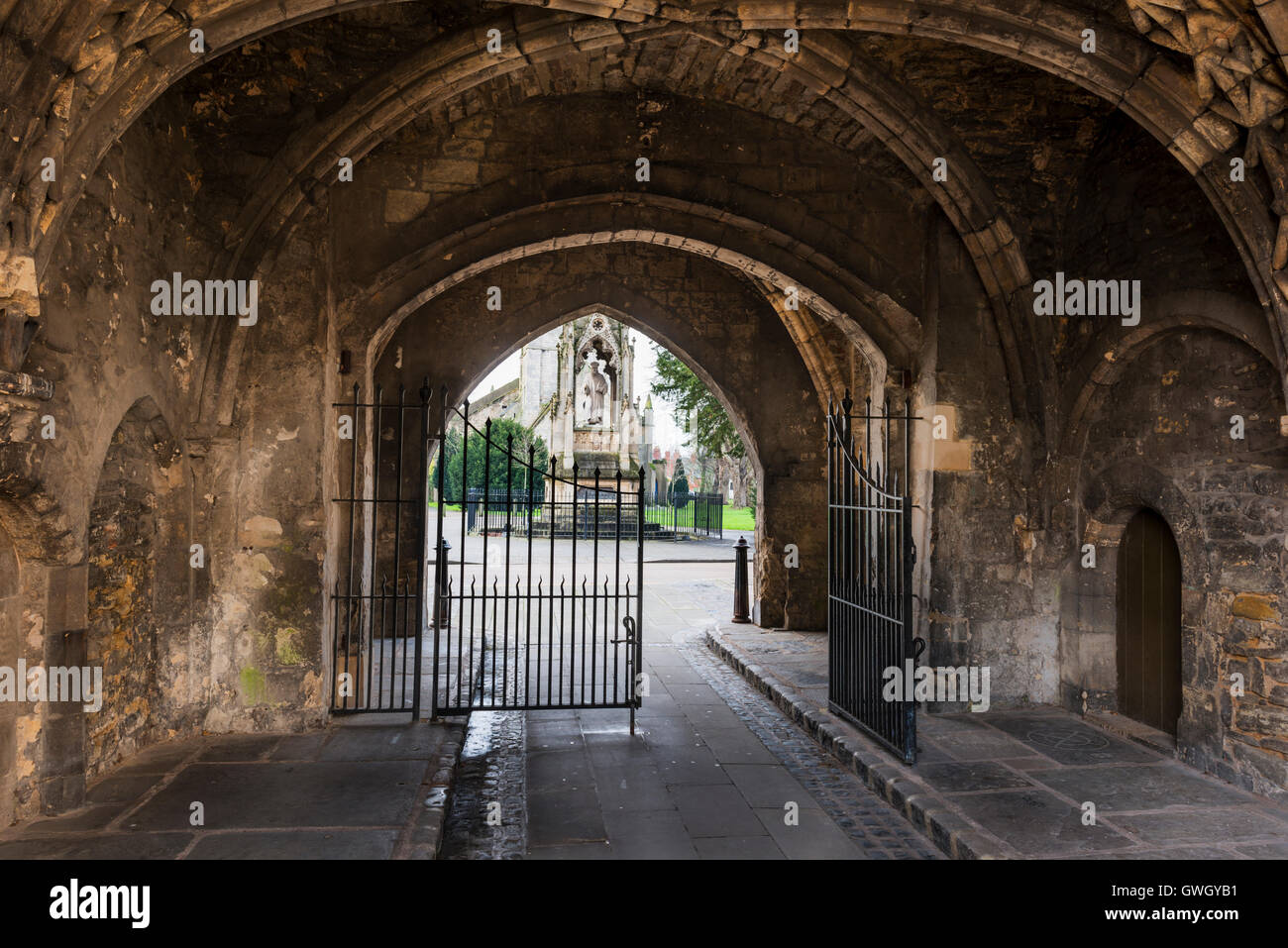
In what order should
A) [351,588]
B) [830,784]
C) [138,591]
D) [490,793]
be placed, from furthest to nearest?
[351,588] < [830,784] < [138,591] < [490,793]

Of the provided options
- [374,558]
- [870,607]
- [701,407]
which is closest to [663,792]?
[870,607]

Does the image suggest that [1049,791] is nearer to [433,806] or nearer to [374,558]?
[433,806]

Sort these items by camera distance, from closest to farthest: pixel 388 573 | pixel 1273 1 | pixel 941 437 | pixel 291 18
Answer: pixel 1273 1 → pixel 291 18 → pixel 941 437 → pixel 388 573

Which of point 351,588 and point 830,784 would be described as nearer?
point 830,784

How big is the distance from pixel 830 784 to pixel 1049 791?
120 cm

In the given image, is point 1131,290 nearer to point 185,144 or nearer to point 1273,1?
point 1273,1

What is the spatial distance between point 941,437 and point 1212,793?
2816mm

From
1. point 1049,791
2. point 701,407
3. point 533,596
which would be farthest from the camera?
point 701,407

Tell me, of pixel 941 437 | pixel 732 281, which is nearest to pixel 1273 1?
pixel 941 437

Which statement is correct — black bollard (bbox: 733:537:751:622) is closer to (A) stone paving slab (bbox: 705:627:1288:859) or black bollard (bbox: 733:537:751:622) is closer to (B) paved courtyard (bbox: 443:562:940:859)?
(B) paved courtyard (bbox: 443:562:940:859)

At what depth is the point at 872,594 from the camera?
5.84 metres

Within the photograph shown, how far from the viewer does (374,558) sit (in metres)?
7.88

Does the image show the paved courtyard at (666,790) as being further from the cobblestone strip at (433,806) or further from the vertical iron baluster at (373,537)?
the vertical iron baluster at (373,537)

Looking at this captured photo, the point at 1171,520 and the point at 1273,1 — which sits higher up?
the point at 1273,1
